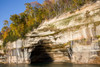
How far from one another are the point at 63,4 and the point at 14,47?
2262cm

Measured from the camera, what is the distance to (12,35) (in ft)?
119

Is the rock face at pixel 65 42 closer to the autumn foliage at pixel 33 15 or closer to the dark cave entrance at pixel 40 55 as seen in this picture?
the dark cave entrance at pixel 40 55

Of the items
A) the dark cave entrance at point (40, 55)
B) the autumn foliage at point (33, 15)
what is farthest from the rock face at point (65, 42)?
the autumn foliage at point (33, 15)

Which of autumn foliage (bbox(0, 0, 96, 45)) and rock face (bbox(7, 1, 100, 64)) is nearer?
rock face (bbox(7, 1, 100, 64))

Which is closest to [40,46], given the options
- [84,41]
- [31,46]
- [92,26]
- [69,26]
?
[31,46]

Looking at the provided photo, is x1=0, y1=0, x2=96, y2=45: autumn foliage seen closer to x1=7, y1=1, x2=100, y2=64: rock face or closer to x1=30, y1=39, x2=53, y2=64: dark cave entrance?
Answer: x1=7, y1=1, x2=100, y2=64: rock face

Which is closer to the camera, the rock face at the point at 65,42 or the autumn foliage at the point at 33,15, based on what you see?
the rock face at the point at 65,42

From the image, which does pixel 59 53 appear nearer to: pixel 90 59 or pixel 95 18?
pixel 90 59

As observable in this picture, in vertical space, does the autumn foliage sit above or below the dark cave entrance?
above

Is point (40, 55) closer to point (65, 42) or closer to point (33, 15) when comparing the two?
point (65, 42)

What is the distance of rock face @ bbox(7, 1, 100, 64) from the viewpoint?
21.9m

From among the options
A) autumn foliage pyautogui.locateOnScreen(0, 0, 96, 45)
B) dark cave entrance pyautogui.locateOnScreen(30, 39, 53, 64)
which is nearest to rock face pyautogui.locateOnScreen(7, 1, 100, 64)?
dark cave entrance pyautogui.locateOnScreen(30, 39, 53, 64)

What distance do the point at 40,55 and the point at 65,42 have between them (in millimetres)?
11090

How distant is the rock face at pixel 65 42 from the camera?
21.9 m
